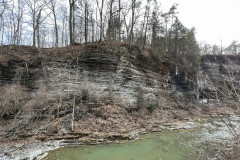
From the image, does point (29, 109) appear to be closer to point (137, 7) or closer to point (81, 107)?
point (81, 107)

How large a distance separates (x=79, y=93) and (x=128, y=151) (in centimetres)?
732

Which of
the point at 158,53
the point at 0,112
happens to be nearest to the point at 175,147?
the point at 0,112

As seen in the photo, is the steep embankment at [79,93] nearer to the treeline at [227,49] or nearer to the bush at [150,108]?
the bush at [150,108]

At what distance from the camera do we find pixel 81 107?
39.0 feet

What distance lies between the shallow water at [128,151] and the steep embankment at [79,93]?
5.50 feet

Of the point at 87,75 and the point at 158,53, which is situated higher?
the point at 158,53

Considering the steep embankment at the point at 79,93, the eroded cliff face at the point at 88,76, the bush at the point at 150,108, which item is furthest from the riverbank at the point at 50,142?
the bush at the point at 150,108

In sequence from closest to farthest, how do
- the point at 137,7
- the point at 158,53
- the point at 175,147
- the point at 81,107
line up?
→ the point at 175,147 < the point at 81,107 < the point at 137,7 < the point at 158,53

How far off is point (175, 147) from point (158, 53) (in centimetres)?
1618

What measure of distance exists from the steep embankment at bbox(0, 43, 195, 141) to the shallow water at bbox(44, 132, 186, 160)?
1675 mm

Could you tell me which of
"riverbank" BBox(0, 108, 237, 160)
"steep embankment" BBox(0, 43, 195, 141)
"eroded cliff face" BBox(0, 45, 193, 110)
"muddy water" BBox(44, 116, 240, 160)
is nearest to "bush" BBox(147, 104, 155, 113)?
"steep embankment" BBox(0, 43, 195, 141)

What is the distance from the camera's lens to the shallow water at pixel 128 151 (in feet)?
22.3

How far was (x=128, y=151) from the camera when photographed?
24.7 feet

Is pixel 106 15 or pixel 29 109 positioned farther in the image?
pixel 106 15
